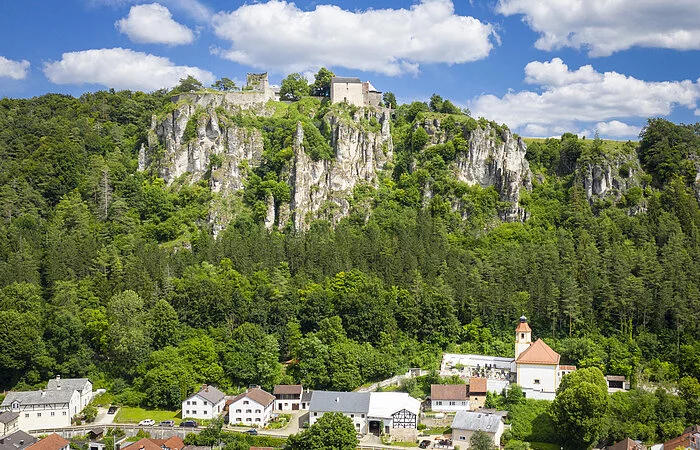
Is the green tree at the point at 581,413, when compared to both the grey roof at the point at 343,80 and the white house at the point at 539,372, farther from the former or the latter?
the grey roof at the point at 343,80

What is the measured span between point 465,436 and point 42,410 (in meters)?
34.1

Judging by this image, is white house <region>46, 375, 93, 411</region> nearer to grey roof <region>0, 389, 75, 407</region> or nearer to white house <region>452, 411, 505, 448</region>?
grey roof <region>0, 389, 75, 407</region>

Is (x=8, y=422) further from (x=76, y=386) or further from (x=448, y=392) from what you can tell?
(x=448, y=392)

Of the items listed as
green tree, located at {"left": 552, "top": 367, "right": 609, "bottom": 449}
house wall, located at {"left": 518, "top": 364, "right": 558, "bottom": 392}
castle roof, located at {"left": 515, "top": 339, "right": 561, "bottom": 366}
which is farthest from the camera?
castle roof, located at {"left": 515, "top": 339, "right": 561, "bottom": 366}

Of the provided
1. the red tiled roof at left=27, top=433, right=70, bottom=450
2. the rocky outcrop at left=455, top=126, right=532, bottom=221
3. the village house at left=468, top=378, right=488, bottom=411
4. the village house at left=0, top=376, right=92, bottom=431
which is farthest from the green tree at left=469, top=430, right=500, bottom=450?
the rocky outcrop at left=455, top=126, right=532, bottom=221

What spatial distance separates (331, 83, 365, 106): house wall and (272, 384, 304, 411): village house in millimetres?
60363

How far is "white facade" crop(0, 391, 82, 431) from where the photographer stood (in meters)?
54.8

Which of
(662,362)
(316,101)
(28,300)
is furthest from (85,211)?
(662,362)

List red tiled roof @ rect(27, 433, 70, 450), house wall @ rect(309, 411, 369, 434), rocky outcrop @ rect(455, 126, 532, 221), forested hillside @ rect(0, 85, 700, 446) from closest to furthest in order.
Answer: red tiled roof @ rect(27, 433, 70, 450) < house wall @ rect(309, 411, 369, 434) < forested hillside @ rect(0, 85, 700, 446) < rocky outcrop @ rect(455, 126, 532, 221)

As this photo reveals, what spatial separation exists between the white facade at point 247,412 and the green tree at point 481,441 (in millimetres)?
16937

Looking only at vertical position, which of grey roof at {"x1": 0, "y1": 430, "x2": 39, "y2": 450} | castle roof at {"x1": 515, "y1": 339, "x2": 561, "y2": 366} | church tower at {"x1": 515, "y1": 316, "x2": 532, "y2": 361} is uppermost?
church tower at {"x1": 515, "y1": 316, "x2": 532, "y2": 361}

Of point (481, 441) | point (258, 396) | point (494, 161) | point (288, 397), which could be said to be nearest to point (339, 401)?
point (288, 397)

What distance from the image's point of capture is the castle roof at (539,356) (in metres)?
57.5

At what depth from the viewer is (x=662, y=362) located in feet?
197
